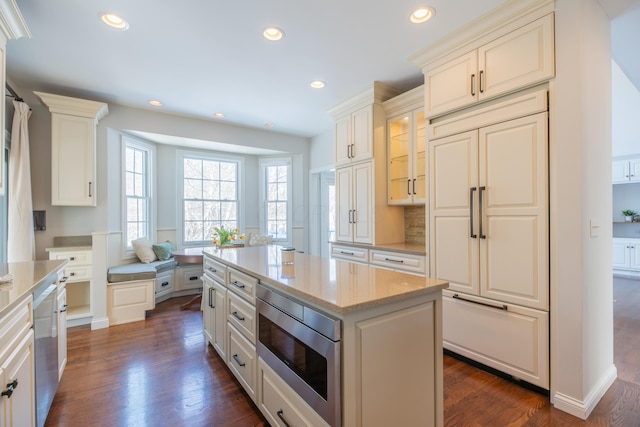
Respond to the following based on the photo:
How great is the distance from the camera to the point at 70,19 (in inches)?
86.8

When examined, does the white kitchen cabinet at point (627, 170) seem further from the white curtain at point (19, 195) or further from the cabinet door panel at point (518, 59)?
the white curtain at point (19, 195)

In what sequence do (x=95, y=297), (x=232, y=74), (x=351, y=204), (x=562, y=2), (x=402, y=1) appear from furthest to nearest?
(x=351, y=204)
(x=95, y=297)
(x=232, y=74)
(x=402, y=1)
(x=562, y=2)

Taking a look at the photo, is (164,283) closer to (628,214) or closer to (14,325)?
(14,325)

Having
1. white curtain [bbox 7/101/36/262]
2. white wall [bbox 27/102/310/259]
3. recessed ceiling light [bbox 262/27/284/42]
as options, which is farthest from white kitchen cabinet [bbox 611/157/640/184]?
white curtain [bbox 7/101/36/262]

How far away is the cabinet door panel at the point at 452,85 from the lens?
2.35m

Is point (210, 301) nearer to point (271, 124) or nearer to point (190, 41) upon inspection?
point (190, 41)

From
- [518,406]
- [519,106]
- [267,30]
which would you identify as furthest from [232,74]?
[518,406]

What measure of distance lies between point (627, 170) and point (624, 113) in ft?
6.06

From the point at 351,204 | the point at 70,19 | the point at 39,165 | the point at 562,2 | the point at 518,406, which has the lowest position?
the point at 518,406

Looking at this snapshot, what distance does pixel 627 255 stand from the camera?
609cm

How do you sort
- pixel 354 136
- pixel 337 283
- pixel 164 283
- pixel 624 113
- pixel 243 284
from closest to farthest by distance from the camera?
1. pixel 337 283
2. pixel 243 284
3. pixel 354 136
4. pixel 164 283
5. pixel 624 113

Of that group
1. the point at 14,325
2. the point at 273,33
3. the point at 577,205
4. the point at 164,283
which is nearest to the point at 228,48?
the point at 273,33

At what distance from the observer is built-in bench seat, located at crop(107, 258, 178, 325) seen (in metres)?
3.56

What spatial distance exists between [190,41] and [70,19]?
827 millimetres
